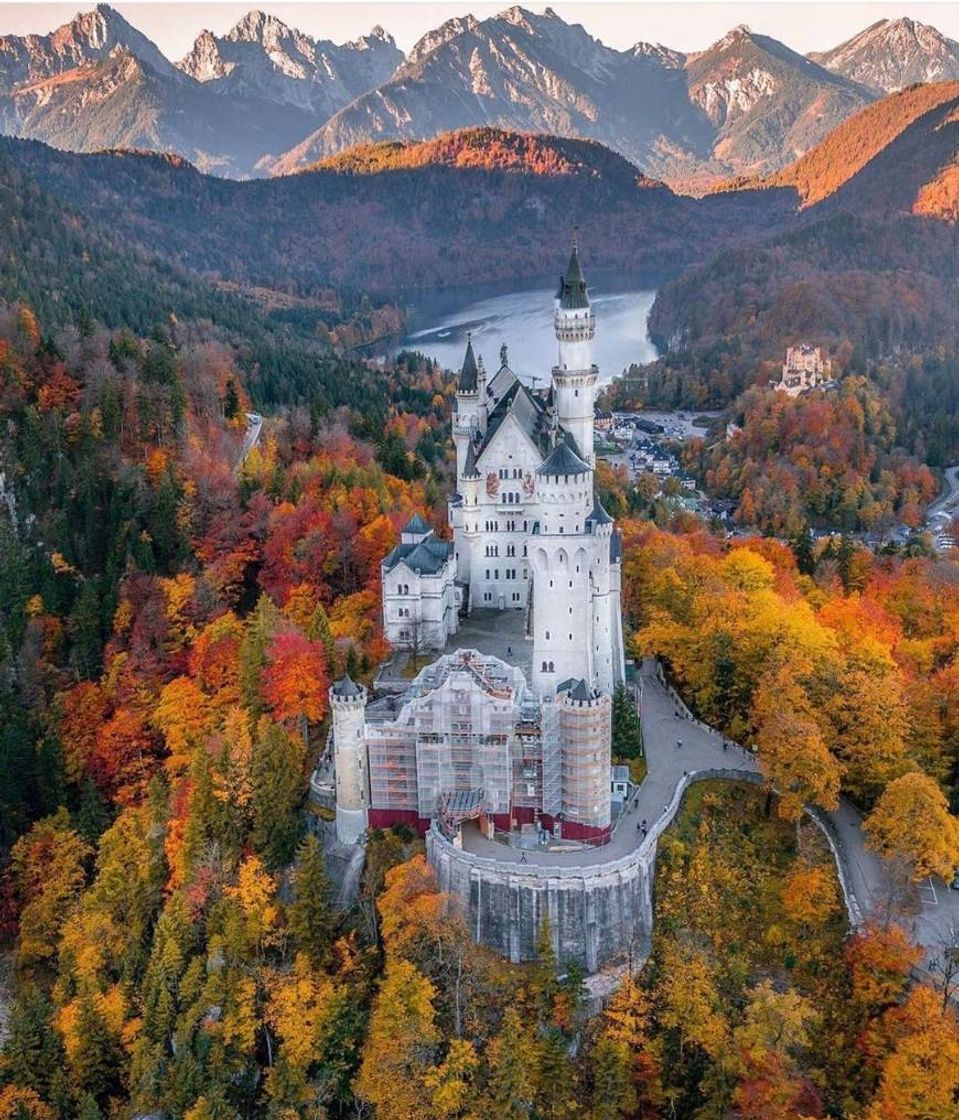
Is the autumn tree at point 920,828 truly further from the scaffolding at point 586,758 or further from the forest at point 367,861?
the scaffolding at point 586,758

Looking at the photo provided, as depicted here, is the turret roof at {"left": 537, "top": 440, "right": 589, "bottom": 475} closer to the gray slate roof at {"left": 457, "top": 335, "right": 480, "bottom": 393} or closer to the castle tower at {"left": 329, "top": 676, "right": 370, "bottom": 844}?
the castle tower at {"left": 329, "top": 676, "right": 370, "bottom": 844}

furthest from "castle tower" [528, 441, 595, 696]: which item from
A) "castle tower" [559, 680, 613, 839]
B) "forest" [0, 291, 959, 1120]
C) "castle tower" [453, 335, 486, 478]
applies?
"castle tower" [453, 335, 486, 478]

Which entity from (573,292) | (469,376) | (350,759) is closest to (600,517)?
(573,292)

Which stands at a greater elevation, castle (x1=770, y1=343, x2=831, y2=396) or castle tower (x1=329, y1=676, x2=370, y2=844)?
castle (x1=770, y1=343, x2=831, y2=396)

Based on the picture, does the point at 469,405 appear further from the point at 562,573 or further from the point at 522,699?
the point at 522,699

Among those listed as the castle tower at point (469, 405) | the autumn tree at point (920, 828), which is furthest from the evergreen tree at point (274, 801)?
the autumn tree at point (920, 828)
